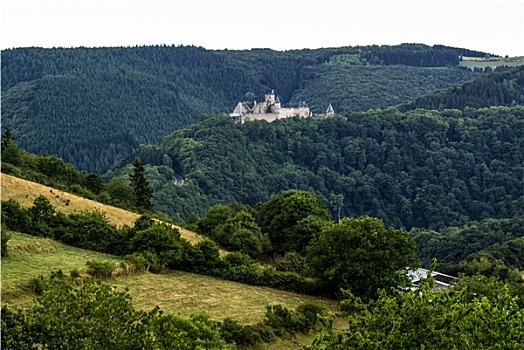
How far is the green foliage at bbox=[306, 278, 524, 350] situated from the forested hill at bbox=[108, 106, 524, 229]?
3342 inches

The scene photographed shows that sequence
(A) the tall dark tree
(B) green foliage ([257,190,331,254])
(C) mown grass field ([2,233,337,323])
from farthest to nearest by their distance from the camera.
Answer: (A) the tall dark tree
(B) green foliage ([257,190,331,254])
(C) mown grass field ([2,233,337,323])

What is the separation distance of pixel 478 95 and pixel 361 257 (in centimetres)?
14237

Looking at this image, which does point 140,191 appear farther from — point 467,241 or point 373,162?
point 373,162

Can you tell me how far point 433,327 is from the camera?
16250 millimetres

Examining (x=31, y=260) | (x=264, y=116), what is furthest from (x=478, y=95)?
(x=31, y=260)

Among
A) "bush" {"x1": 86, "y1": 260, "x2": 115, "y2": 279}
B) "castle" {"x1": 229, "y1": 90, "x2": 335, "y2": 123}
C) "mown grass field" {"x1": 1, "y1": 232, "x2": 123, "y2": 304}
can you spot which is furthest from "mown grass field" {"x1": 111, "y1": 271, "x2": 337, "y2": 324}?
"castle" {"x1": 229, "y1": 90, "x2": 335, "y2": 123}

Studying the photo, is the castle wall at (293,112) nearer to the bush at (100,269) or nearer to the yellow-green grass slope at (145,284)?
the yellow-green grass slope at (145,284)

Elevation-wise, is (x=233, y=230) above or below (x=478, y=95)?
below

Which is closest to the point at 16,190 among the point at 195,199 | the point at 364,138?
the point at 195,199

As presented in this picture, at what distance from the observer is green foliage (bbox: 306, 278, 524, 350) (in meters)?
16.3

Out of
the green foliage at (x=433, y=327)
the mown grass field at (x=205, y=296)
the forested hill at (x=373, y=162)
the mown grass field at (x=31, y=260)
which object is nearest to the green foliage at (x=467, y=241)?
the forested hill at (x=373, y=162)

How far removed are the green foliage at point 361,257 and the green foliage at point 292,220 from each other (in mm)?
8008

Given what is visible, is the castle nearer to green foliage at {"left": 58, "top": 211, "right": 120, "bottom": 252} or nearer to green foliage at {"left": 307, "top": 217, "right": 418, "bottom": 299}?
green foliage at {"left": 307, "top": 217, "right": 418, "bottom": 299}

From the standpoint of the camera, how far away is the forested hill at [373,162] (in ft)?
377
